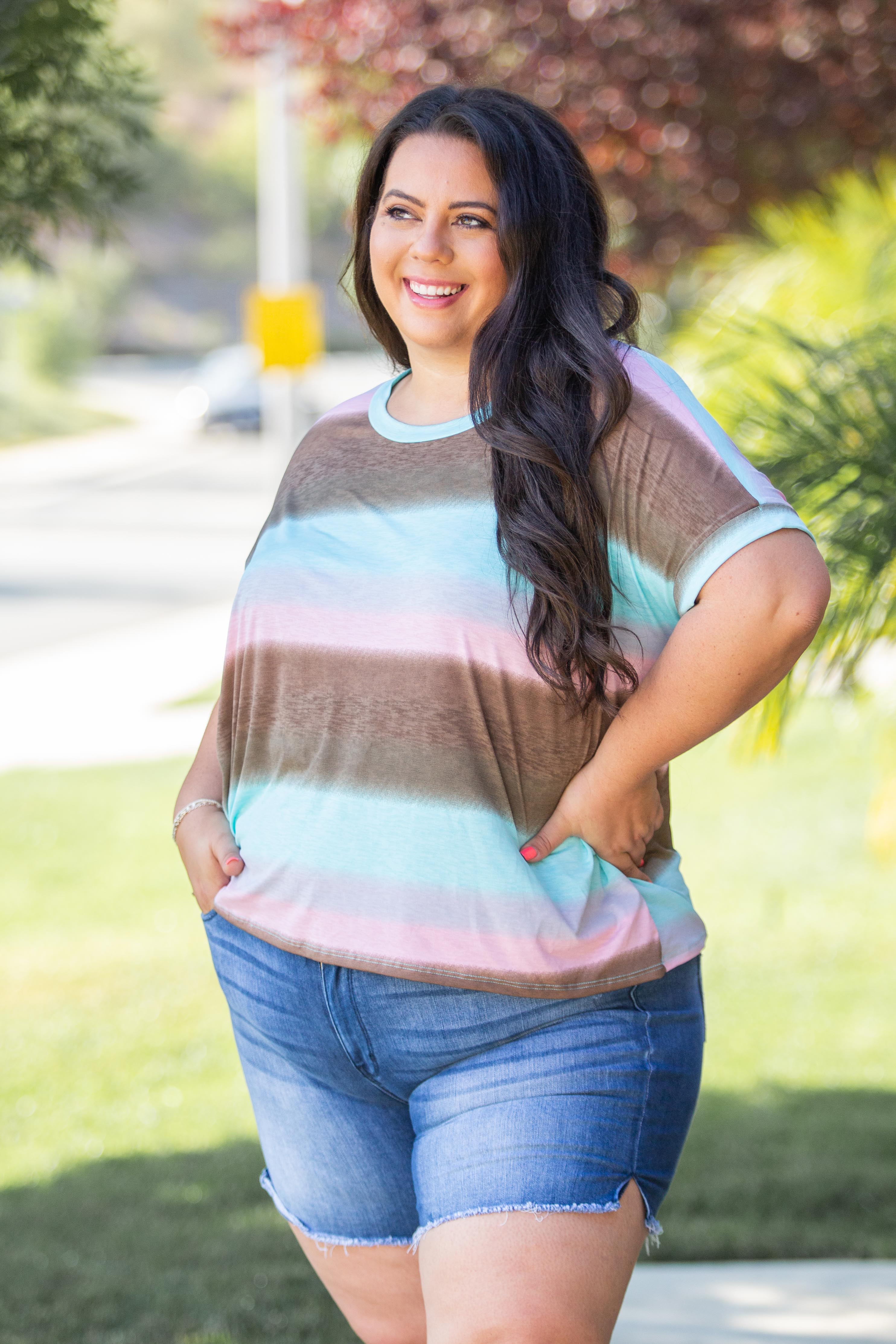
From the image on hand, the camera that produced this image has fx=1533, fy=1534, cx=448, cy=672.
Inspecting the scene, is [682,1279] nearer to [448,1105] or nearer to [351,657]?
[448,1105]

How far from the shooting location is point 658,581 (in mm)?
1576

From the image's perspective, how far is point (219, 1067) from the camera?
16.2 ft

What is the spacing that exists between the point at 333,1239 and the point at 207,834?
0.50 metres

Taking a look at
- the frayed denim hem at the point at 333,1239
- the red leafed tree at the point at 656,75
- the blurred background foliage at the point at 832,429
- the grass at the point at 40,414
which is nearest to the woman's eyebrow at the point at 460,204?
the blurred background foliage at the point at 832,429

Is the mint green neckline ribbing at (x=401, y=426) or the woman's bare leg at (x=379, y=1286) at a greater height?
the mint green neckline ribbing at (x=401, y=426)

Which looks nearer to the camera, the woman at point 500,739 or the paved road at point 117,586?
the woman at point 500,739

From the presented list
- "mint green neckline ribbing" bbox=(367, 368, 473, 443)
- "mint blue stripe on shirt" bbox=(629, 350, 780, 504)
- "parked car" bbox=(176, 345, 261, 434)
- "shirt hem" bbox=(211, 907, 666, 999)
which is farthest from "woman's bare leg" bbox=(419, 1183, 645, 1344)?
"parked car" bbox=(176, 345, 261, 434)

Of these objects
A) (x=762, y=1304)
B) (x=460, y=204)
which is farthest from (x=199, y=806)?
(x=762, y=1304)

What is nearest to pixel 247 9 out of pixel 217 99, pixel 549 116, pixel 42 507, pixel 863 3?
pixel 863 3

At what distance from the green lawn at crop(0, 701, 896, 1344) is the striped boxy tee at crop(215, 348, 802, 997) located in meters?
1.69

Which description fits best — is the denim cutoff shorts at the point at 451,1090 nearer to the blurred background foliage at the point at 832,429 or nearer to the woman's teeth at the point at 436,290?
the woman's teeth at the point at 436,290

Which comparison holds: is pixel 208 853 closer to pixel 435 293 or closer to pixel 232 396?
pixel 435 293

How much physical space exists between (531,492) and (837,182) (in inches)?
185

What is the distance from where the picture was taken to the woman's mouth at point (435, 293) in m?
1.72
